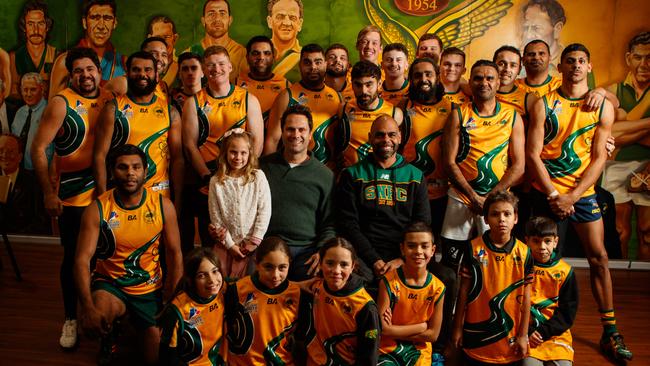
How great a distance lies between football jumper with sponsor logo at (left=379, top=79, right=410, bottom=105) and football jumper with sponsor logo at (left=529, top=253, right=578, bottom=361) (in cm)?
137

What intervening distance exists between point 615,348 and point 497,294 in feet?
3.36

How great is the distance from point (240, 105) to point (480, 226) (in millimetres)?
1642

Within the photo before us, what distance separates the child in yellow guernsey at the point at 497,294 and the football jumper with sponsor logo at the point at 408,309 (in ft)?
0.73

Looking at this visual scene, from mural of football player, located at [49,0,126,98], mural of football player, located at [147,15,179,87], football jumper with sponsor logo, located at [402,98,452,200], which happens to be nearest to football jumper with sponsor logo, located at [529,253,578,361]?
football jumper with sponsor logo, located at [402,98,452,200]

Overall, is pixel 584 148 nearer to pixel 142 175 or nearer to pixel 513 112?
pixel 513 112

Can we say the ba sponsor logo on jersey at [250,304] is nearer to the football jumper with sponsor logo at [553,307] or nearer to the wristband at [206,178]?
the wristband at [206,178]

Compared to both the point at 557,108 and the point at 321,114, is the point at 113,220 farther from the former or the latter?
the point at 557,108

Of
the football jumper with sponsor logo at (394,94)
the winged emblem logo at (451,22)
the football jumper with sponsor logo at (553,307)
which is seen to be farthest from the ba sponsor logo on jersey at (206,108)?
the winged emblem logo at (451,22)

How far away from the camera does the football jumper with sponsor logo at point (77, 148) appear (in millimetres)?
3279

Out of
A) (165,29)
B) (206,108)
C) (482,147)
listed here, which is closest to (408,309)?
(482,147)

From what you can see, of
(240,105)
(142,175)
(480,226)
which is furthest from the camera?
(240,105)

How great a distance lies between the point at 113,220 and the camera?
2.77m

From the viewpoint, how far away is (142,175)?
278cm

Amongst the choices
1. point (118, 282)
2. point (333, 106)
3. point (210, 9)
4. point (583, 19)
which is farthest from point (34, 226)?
point (583, 19)
